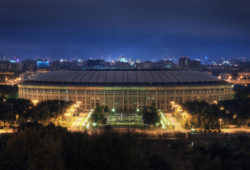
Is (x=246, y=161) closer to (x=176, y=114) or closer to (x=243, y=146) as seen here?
(x=243, y=146)

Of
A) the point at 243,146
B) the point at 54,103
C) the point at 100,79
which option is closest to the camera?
the point at 243,146

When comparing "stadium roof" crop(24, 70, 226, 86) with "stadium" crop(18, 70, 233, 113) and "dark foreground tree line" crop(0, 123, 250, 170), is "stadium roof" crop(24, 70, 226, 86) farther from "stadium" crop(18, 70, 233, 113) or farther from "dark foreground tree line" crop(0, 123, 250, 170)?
"dark foreground tree line" crop(0, 123, 250, 170)

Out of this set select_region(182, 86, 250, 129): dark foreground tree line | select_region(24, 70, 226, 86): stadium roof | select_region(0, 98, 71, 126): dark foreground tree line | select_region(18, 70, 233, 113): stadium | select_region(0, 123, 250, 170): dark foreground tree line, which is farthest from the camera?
select_region(24, 70, 226, 86): stadium roof

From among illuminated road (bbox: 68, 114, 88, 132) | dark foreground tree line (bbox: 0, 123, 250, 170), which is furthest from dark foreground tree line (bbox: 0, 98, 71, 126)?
dark foreground tree line (bbox: 0, 123, 250, 170)

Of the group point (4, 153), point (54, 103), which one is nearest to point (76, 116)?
point (54, 103)

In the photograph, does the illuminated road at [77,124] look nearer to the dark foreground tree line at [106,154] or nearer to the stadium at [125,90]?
the stadium at [125,90]

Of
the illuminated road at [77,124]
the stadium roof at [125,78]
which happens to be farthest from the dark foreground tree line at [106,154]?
the stadium roof at [125,78]

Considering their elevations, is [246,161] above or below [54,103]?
below
